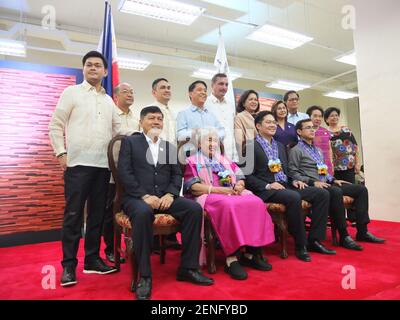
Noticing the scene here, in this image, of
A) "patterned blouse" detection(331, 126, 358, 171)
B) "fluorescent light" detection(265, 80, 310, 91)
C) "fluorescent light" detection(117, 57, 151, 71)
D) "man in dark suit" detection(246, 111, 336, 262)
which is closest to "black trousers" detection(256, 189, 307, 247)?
"man in dark suit" detection(246, 111, 336, 262)

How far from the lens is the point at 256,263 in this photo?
2.45 m

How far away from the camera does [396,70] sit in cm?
444

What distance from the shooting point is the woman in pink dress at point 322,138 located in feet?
11.9

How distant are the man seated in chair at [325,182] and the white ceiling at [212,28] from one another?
8.28ft

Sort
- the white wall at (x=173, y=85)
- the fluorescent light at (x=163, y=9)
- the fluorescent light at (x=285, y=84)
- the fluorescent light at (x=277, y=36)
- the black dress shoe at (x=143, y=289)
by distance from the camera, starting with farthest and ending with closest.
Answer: the fluorescent light at (x=285, y=84) → the white wall at (x=173, y=85) → the fluorescent light at (x=277, y=36) → the fluorescent light at (x=163, y=9) → the black dress shoe at (x=143, y=289)

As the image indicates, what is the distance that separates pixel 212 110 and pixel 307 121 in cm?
103

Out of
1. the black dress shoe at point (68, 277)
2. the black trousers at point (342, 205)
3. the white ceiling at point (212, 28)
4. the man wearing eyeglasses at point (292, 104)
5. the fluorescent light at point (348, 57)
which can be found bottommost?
the black dress shoe at point (68, 277)

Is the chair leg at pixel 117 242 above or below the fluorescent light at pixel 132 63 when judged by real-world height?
below

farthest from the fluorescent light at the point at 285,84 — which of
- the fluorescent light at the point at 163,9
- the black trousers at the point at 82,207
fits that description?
the black trousers at the point at 82,207

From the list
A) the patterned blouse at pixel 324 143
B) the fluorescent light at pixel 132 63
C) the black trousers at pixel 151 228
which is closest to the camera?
the black trousers at pixel 151 228

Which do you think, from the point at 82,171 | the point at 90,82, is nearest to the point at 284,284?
the point at 82,171

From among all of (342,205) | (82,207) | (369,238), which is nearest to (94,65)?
(82,207)

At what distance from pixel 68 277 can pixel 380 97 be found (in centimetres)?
470

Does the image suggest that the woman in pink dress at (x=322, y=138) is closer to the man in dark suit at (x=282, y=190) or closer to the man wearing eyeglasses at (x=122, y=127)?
the man in dark suit at (x=282, y=190)
